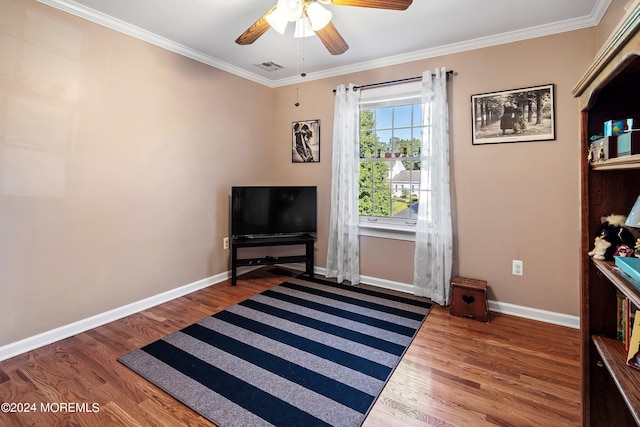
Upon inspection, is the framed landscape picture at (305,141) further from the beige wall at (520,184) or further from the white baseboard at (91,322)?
the white baseboard at (91,322)

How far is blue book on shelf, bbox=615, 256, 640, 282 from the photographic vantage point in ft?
2.93

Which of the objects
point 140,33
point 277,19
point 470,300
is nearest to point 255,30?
point 277,19

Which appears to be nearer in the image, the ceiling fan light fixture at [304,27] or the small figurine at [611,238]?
the small figurine at [611,238]

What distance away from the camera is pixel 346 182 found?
340 cm

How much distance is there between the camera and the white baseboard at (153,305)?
2.09 metres

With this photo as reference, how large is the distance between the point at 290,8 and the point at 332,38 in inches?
16.8

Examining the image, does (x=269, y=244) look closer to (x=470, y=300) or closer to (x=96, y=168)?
(x=96, y=168)

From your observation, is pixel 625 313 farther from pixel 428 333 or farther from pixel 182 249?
pixel 182 249

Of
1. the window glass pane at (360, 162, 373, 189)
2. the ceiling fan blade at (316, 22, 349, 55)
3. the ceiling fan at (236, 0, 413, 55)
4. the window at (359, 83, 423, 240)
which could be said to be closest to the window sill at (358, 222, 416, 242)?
the window at (359, 83, 423, 240)

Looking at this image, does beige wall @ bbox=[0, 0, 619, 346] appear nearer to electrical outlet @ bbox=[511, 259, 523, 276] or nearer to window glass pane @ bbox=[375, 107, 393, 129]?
electrical outlet @ bbox=[511, 259, 523, 276]

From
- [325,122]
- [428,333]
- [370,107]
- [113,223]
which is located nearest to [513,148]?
[370,107]

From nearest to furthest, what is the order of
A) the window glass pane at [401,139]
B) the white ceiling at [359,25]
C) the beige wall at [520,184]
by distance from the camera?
the white ceiling at [359,25] < the beige wall at [520,184] < the window glass pane at [401,139]

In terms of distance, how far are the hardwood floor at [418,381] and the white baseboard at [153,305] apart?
68 mm

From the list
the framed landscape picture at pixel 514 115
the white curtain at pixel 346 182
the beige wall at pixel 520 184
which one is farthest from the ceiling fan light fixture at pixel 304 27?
the framed landscape picture at pixel 514 115
